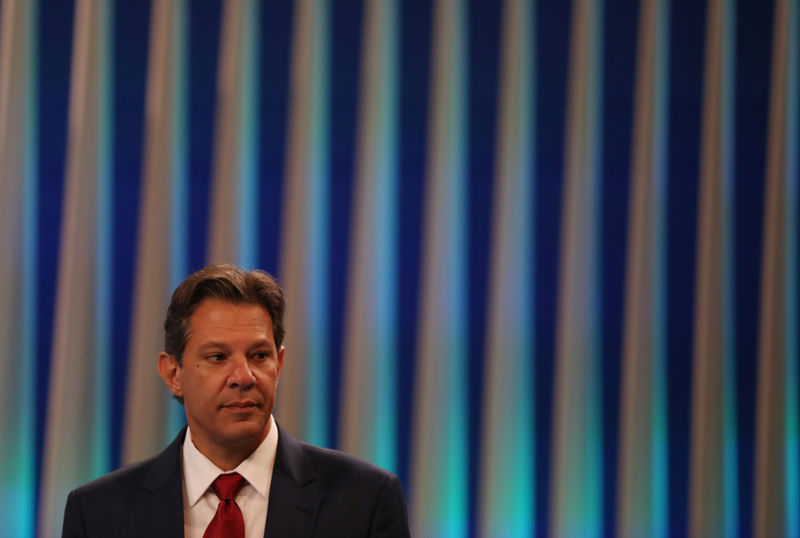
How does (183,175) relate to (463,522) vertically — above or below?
above

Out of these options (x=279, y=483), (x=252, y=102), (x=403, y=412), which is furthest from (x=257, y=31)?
(x=279, y=483)

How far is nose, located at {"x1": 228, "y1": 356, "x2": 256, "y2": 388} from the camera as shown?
4.10 ft

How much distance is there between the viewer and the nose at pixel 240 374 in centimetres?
125

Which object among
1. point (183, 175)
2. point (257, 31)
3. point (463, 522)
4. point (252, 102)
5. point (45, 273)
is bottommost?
point (463, 522)

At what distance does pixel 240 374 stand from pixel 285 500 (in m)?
0.20

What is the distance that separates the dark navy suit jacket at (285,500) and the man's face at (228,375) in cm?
7

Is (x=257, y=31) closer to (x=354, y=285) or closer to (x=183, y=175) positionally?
(x=183, y=175)

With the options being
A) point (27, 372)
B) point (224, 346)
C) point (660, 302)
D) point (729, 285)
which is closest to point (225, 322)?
point (224, 346)

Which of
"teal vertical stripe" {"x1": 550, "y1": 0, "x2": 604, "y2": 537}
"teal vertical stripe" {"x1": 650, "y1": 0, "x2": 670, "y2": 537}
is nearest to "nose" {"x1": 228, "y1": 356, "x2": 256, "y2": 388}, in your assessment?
"teal vertical stripe" {"x1": 550, "y1": 0, "x2": 604, "y2": 537}

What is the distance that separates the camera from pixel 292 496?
1.29 meters

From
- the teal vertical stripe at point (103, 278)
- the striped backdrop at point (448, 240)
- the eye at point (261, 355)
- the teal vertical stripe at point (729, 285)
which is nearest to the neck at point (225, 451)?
the eye at point (261, 355)

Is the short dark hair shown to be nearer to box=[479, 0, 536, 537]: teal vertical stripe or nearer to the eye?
the eye

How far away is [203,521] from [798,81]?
1698 millimetres

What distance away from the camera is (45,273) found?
2.13 meters
